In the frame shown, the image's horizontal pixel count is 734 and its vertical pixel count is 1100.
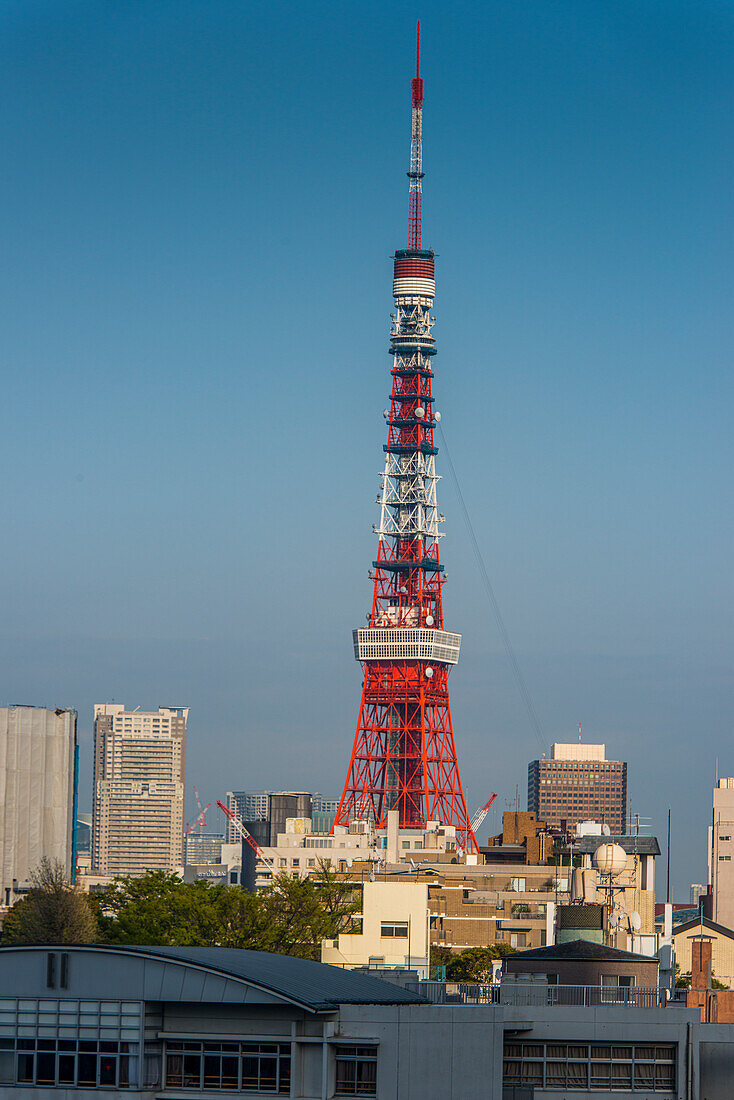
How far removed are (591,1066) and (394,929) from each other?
2183 inches

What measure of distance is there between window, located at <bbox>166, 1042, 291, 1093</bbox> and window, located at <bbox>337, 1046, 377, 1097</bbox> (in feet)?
4.48

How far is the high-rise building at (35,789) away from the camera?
180500mm

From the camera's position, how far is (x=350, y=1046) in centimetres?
4650

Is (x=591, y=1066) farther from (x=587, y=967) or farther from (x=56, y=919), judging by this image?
(x=56, y=919)

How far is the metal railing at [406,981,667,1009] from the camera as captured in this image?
5331cm

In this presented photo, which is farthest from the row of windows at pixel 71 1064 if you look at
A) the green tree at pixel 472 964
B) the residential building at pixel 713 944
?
the residential building at pixel 713 944

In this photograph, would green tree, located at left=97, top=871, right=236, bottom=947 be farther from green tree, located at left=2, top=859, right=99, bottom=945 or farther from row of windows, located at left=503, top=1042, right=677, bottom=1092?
row of windows, located at left=503, top=1042, right=677, bottom=1092

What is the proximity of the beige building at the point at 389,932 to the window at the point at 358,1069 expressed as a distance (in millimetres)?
54351

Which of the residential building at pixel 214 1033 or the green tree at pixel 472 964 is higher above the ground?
the residential building at pixel 214 1033

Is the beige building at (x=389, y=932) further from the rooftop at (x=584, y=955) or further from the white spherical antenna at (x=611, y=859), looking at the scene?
the rooftop at (x=584, y=955)

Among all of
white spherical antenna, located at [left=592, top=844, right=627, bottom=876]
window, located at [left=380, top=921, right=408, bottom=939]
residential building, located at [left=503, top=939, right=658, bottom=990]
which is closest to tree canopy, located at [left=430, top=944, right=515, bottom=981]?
window, located at [left=380, top=921, right=408, bottom=939]

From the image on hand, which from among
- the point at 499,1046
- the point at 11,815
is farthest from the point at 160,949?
the point at 11,815

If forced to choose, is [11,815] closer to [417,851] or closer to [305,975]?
[417,851]

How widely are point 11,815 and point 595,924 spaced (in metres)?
120
